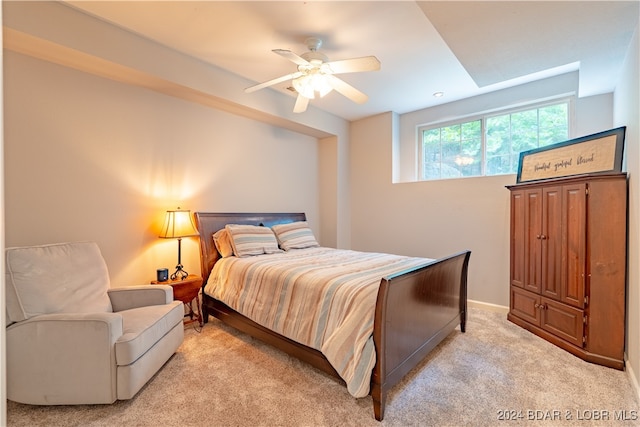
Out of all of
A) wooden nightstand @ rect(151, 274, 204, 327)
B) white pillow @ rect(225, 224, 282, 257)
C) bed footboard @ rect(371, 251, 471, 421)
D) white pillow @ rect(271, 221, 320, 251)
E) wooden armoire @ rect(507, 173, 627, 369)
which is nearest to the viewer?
bed footboard @ rect(371, 251, 471, 421)

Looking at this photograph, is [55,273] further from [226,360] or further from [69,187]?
[226,360]

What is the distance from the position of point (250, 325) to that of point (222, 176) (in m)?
1.88

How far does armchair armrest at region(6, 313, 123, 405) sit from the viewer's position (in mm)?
1857

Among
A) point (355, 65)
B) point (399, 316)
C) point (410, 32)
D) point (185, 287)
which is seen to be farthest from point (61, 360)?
point (410, 32)

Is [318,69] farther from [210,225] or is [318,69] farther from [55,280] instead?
[55,280]

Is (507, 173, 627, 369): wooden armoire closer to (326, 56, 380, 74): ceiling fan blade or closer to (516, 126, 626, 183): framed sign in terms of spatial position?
(516, 126, 626, 183): framed sign

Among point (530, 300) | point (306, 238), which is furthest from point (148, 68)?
point (530, 300)

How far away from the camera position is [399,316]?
2.02 m

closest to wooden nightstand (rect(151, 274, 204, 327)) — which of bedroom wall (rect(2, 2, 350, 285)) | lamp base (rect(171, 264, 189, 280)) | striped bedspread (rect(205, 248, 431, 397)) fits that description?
lamp base (rect(171, 264, 189, 280))

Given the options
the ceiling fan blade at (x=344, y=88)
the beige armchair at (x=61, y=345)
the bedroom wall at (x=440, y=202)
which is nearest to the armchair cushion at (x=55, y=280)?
the beige armchair at (x=61, y=345)

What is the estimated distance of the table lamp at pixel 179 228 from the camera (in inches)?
119

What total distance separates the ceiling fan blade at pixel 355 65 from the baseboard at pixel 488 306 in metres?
3.07

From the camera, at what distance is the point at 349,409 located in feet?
6.25

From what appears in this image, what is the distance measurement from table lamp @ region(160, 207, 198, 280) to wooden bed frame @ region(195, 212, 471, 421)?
0.23 meters
